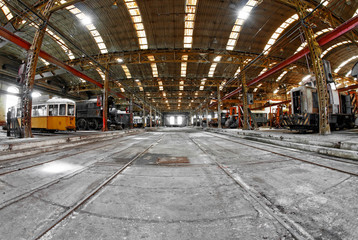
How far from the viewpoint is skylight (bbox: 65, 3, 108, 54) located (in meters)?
10.5

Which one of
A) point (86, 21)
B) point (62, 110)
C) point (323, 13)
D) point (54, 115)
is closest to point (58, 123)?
point (54, 115)

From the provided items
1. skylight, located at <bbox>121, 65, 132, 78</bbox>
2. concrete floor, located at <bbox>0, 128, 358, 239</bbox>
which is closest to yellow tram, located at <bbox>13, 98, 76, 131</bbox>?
concrete floor, located at <bbox>0, 128, 358, 239</bbox>

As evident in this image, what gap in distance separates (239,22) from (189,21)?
4.43m

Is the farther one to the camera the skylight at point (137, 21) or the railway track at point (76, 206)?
the skylight at point (137, 21)

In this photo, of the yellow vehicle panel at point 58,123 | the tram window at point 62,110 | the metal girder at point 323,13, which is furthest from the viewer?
the tram window at point 62,110

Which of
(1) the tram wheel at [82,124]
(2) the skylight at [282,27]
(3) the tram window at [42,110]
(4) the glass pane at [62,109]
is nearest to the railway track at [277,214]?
(4) the glass pane at [62,109]

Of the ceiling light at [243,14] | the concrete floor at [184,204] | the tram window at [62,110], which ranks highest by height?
the ceiling light at [243,14]

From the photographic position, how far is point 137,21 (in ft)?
37.2

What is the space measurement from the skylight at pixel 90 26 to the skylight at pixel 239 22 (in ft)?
40.6

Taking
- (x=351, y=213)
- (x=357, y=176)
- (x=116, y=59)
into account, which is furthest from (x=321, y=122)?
(x=116, y=59)

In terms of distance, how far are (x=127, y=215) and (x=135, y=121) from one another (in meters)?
30.6

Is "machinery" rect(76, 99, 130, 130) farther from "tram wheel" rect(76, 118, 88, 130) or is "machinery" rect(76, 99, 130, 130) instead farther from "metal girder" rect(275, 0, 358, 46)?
"metal girder" rect(275, 0, 358, 46)

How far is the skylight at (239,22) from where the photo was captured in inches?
415

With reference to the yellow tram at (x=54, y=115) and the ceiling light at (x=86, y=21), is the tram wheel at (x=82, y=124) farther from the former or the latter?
the ceiling light at (x=86, y=21)
